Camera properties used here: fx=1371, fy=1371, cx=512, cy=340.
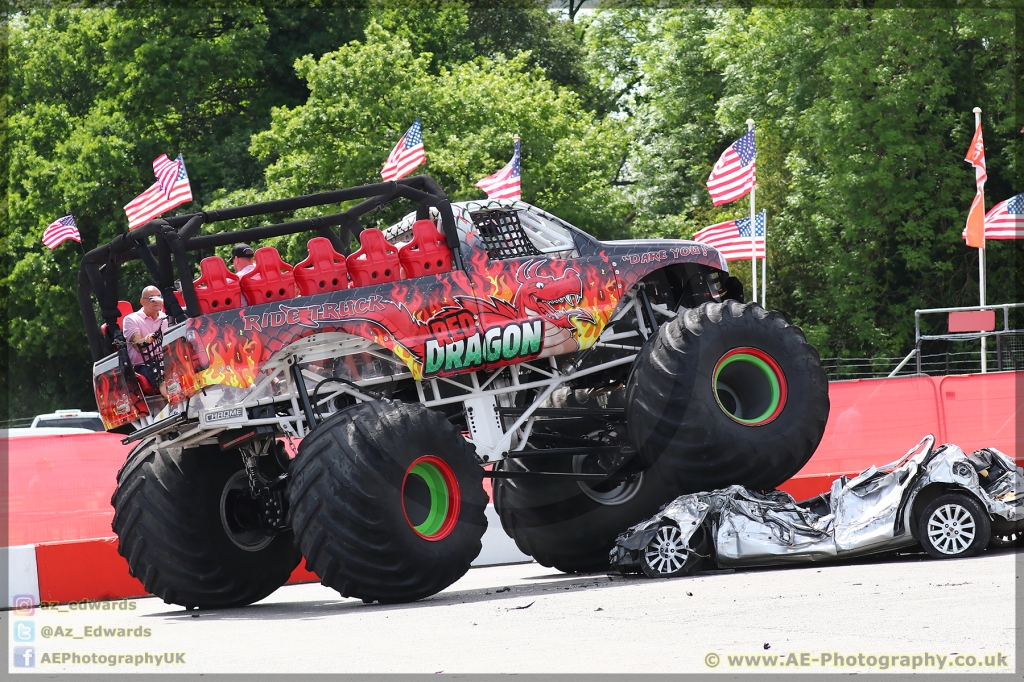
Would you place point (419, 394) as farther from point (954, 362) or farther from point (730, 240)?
point (954, 362)

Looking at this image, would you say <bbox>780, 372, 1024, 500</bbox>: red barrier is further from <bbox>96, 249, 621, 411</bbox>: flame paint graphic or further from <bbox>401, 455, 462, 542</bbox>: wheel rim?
<bbox>401, 455, 462, 542</bbox>: wheel rim

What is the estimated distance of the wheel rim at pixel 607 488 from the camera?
13664 mm

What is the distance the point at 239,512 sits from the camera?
Result: 12.6m

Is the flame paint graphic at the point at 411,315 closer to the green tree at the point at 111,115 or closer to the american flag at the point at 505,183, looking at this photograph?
the american flag at the point at 505,183

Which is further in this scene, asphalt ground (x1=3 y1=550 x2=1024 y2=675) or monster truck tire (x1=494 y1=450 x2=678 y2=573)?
monster truck tire (x1=494 y1=450 x2=678 y2=573)

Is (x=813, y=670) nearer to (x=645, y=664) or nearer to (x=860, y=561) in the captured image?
(x=645, y=664)

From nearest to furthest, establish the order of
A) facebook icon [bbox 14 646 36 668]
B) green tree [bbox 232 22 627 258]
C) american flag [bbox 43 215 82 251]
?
facebook icon [bbox 14 646 36 668]
american flag [bbox 43 215 82 251]
green tree [bbox 232 22 627 258]

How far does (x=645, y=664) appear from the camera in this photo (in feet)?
24.3

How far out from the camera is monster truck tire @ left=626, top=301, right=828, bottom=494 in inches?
488

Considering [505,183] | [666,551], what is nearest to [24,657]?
[666,551]

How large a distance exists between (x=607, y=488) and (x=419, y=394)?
8.66 ft

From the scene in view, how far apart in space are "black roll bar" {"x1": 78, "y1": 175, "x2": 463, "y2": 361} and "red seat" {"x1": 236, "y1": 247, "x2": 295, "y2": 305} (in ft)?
0.86

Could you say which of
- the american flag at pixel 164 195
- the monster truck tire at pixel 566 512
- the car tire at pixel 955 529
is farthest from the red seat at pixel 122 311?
the american flag at pixel 164 195

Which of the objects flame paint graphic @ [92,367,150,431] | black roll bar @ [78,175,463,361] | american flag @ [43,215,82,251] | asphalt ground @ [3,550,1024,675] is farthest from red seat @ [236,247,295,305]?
american flag @ [43,215,82,251]
